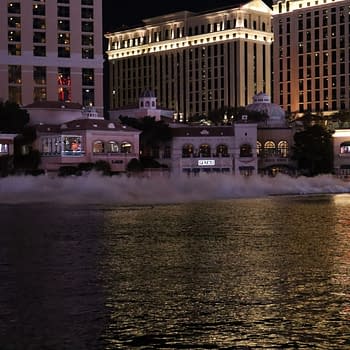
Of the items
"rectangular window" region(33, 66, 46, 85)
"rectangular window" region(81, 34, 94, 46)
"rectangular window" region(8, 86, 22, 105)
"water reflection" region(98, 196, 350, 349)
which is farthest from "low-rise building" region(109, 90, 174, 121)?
"water reflection" region(98, 196, 350, 349)

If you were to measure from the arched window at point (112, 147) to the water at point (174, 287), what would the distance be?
60.8 meters

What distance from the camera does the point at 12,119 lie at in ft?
347

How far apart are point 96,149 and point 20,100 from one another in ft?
87.0

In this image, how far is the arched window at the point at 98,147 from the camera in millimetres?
106456

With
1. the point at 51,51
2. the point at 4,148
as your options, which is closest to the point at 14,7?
the point at 51,51

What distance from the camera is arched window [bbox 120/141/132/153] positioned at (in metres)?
109

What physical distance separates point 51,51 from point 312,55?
63.4 metres

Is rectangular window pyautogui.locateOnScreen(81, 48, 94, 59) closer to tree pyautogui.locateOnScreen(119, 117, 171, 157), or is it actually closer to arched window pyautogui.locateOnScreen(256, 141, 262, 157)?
tree pyautogui.locateOnScreen(119, 117, 171, 157)

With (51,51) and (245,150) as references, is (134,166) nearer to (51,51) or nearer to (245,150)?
(245,150)

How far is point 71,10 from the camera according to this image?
131375 millimetres

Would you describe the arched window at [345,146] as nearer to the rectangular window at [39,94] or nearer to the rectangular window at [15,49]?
the rectangular window at [39,94]

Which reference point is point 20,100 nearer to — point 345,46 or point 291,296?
point 345,46

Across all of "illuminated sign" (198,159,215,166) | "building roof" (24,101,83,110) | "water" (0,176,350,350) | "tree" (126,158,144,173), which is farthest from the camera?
"building roof" (24,101,83,110)

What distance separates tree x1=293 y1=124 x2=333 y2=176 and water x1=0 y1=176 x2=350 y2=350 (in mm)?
71997
